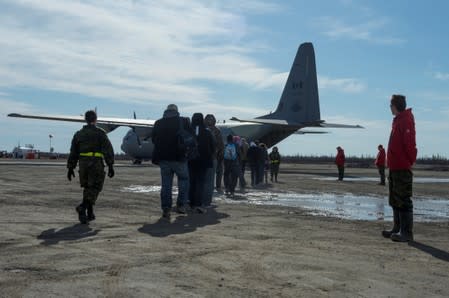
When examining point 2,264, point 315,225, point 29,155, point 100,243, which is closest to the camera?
point 2,264

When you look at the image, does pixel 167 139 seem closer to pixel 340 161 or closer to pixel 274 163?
pixel 274 163

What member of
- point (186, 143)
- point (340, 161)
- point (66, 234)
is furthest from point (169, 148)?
point (340, 161)

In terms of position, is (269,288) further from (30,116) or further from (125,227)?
(30,116)

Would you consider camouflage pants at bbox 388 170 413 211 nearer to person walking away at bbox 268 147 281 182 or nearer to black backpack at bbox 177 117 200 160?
black backpack at bbox 177 117 200 160

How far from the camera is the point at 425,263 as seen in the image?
5.63 m

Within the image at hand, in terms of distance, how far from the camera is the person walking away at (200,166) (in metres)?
10.5

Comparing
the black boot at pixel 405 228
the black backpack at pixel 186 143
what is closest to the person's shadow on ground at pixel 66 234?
the black backpack at pixel 186 143

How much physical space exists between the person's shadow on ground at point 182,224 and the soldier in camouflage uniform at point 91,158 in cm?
100

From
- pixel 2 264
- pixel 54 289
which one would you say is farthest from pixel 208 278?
pixel 2 264

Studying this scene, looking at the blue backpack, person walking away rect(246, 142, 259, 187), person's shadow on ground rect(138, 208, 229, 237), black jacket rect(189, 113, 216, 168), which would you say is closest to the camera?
person's shadow on ground rect(138, 208, 229, 237)

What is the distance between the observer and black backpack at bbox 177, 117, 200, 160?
31.0ft

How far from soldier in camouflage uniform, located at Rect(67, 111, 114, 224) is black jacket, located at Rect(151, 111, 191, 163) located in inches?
40.8

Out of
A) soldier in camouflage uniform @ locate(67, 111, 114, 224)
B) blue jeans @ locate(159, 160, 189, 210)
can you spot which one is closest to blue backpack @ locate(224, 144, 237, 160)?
blue jeans @ locate(159, 160, 189, 210)

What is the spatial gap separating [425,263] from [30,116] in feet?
126
